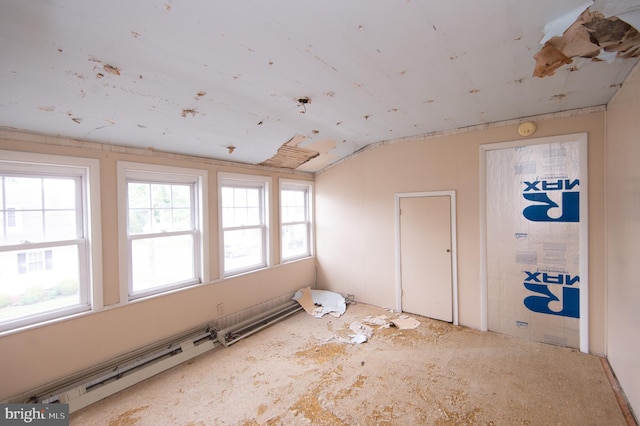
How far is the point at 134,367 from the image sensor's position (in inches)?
97.7

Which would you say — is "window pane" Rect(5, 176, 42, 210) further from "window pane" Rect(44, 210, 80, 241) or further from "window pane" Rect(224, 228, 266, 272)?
"window pane" Rect(224, 228, 266, 272)

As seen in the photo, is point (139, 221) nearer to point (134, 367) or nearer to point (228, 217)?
point (228, 217)

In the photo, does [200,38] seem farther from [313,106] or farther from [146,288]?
[146,288]

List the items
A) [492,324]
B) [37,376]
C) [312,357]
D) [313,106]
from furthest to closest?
1. [492,324]
2. [312,357]
3. [313,106]
4. [37,376]

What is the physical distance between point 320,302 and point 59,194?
3210mm

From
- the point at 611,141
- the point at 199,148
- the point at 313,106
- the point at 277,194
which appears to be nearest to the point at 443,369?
the point at 611,141

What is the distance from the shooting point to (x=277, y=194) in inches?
161

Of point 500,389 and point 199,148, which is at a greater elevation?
point 199,148

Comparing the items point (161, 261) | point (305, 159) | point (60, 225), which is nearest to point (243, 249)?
point (161, 261)

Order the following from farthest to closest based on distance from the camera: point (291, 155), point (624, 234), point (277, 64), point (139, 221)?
1. point (291, 155)
2. point (139, 221)
3. point (624, 234)
4. point (277, 64)

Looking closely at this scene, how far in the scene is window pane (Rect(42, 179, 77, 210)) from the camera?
226 centimetres

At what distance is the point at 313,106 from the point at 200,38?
112 centimetres

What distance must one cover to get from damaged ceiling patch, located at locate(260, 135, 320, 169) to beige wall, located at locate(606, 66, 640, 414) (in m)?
2.69

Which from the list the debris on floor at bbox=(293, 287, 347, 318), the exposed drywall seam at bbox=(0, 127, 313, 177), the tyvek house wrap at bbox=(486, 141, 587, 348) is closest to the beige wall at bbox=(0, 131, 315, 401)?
the exposed drywall seam at bbox=(0, 127, 313, 177)
